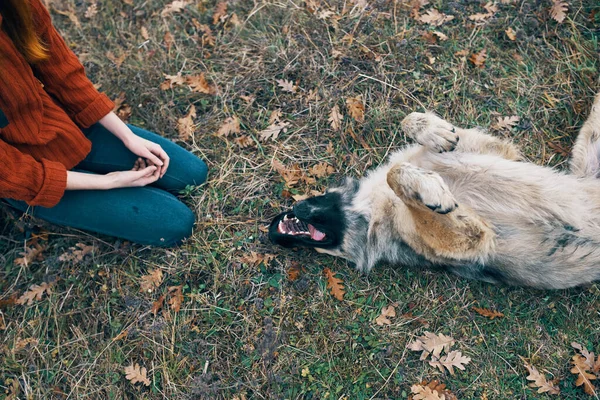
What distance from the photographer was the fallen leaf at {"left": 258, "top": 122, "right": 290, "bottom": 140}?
4.38 metres

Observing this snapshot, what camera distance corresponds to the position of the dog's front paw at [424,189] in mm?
3160

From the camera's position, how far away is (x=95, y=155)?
3654 millimetres

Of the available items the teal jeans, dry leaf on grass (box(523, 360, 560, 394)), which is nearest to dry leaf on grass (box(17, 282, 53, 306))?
the teal jeans

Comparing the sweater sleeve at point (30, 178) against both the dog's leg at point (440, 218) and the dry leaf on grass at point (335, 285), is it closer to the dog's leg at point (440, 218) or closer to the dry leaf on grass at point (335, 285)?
the dry leaf on grass at point (335, 285)

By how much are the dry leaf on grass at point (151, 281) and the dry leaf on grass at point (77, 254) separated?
63 cm

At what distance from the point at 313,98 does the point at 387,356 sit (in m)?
2.65

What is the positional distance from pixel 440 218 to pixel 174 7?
3.83 m

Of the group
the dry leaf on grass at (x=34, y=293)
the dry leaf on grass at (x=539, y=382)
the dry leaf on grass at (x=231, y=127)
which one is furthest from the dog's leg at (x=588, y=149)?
the dry leaf on grass at (x=34, y=293)

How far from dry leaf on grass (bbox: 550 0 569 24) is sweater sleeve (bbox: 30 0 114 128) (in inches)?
172

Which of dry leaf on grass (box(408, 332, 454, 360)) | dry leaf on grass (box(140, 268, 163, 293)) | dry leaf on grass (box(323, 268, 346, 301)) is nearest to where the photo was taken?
dry leaf on grass (box(408, 332, 454, 360))

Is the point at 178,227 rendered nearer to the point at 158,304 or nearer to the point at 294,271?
the point at 158,304

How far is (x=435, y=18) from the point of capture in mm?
4418

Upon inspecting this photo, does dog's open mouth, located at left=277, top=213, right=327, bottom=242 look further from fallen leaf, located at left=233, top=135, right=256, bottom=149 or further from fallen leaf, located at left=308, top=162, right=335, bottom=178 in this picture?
fallen leaf, located at left=233, top=135, right=256, bottom=149

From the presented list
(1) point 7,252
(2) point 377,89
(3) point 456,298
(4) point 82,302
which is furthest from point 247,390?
(2) point 377,89
